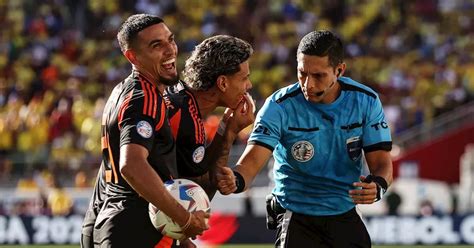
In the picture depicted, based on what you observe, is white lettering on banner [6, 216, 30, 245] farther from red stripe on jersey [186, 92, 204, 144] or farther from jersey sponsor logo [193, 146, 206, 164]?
red stripe on jersey [186, 92, 204, 144]

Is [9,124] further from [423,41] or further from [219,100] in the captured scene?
[219,100]

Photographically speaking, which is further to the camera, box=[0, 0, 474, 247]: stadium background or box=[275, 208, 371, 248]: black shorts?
box=[0, 0, 474, 247]: stadium background

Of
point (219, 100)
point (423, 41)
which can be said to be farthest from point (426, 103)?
point (219, 100)

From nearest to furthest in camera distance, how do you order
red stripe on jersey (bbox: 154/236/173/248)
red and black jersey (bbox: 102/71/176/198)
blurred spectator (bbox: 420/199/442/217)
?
red and black jersey (bbox: 102/71/176/198) → red stripe on jersey (bbox: 154/236/173/248) → blurred spectator (bbox: 420/199/442/217)

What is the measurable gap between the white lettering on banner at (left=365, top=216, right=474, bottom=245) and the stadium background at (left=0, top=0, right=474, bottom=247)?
0.6 inches

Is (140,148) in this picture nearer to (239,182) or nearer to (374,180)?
(239,182)

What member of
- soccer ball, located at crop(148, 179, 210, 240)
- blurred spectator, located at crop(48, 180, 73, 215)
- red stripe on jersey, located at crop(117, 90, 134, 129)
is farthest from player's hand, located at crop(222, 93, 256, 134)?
blurred spectator, located at crop(48, 180, 73, 215)

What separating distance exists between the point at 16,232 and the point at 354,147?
11522mm

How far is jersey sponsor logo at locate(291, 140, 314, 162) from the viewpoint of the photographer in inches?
271

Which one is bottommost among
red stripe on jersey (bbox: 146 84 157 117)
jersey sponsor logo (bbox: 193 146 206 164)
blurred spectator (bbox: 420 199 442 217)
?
blurred spectator (bbox: 420 199 442 217)

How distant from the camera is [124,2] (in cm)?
2692

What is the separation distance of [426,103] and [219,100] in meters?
15.7

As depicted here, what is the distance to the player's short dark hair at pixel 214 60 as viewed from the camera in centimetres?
679

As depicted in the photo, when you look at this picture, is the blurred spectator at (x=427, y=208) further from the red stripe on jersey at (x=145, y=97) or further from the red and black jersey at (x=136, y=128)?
the red stripe on jersey at (x=145, y=97)
